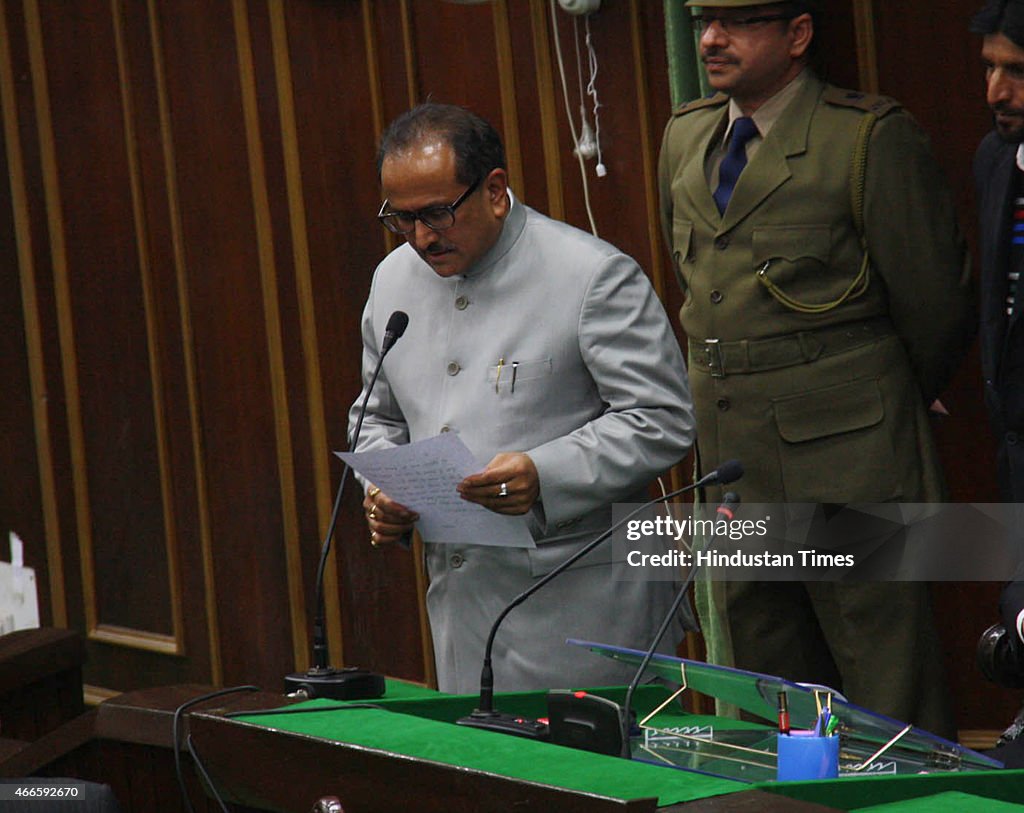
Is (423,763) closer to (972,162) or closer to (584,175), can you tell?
(972,162)

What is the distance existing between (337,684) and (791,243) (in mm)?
1214

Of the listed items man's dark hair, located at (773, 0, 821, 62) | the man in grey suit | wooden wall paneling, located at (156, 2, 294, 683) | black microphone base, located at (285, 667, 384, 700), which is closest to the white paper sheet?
the man in grey suit

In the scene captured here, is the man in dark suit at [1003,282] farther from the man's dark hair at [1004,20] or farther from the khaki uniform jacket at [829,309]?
the khaki uniform jacket at [829,309]

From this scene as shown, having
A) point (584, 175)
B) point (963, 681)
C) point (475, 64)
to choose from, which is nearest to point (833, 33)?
point (584, 175)

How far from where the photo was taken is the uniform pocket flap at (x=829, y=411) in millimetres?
3062

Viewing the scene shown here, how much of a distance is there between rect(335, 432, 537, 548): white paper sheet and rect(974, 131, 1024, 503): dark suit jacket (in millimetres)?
796

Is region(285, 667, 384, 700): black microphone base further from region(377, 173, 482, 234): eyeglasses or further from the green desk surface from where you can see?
region(377, 173, 482, 234): eyeglasses

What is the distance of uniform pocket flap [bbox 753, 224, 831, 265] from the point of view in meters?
3.03

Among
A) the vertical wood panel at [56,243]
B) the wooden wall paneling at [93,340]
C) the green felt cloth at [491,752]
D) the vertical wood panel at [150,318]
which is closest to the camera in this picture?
the green felt cloth at [491,752]

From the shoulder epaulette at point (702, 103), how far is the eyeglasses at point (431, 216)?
753mm

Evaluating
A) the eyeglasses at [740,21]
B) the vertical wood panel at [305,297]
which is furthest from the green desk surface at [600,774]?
the vertical wood panel at [305,297]

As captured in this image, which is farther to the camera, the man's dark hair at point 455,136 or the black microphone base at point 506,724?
the man's dark hair at point 455,136

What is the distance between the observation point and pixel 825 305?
10.0 feet

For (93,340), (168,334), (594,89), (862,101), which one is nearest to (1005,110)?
(862,101)
